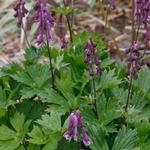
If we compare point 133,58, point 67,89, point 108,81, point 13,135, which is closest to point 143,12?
point 133,58

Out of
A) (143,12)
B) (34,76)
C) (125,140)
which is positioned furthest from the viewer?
(34,76)

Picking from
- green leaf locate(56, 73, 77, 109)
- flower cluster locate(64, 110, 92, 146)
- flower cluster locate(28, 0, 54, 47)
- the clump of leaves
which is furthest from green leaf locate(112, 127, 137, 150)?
flower cluster locate(28, 0, 54, 47)

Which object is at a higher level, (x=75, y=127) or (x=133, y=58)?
(x=133, y=58)

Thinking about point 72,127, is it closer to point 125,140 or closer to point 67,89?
point 125,140

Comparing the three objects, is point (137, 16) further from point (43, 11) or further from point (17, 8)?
point (17, 8)

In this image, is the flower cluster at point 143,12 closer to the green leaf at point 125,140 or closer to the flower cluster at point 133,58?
the flower cluster at point 133,58

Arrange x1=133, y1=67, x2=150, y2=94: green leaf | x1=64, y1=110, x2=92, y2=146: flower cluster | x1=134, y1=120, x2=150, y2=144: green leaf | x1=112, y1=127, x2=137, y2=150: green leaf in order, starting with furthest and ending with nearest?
x1=133, y1=67, x2=150, y2=94: green leaf, x1=134, y1=120, x2=150, y2=144: green leaf, x1=112, y1=127, x2=137, y2=150: green leaf, x1=64, y1=110, x2=92, y2=146: flower cluster

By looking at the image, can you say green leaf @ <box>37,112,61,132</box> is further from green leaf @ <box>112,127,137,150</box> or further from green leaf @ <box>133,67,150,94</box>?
green leaf @ <box>133,67,150,94</box>

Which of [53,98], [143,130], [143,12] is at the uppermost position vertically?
[143,12]

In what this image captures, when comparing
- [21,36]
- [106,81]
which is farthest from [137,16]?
[21,36]
